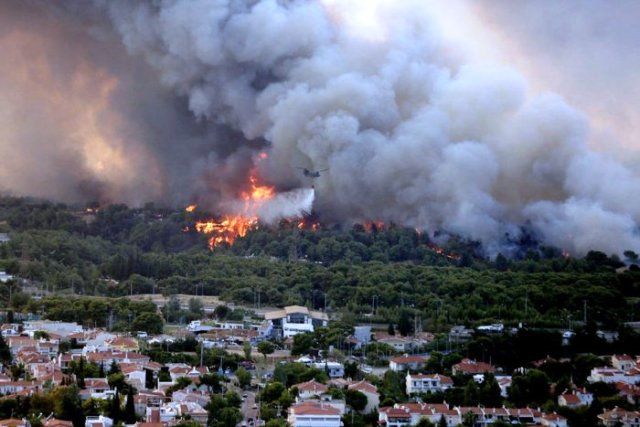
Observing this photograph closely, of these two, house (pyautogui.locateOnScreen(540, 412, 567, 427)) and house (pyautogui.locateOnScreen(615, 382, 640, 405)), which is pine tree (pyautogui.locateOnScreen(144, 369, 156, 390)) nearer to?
house (pyautogui.locateOnScreen(540, 412, 567, 427))

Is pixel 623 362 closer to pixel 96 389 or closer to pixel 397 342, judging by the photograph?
pixel 397 342

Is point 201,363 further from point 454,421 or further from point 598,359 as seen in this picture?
point 598,359

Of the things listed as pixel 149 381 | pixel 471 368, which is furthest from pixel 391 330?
pixel 149 381

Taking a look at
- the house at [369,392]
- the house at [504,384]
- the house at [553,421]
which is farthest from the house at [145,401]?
the house at [553,421]

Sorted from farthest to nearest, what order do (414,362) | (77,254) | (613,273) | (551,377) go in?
(77,254)
(613,273)
(414,362)
(551,377)

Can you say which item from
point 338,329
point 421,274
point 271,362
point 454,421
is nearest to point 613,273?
point 421,274

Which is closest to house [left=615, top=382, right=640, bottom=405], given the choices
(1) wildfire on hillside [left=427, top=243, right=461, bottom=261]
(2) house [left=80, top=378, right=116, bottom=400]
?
(2) house [left=80, top=378, right=116, bottom=400]
